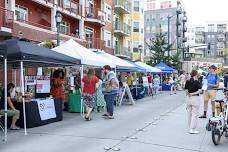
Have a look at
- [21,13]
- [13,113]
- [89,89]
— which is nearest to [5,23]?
[21,13]

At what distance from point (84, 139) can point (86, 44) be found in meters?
28.6

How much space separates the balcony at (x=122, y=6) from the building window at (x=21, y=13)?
2533 cm

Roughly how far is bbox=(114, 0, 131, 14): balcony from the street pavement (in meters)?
41.5

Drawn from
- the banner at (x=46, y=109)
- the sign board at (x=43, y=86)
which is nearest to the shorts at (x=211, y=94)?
the banner at (x=46, y=109)

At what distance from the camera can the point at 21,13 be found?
28625 millimetres

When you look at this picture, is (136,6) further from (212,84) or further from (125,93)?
(212,84)

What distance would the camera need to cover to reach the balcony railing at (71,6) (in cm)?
3469

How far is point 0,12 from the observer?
23906 mm

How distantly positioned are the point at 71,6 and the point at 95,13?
700 cm

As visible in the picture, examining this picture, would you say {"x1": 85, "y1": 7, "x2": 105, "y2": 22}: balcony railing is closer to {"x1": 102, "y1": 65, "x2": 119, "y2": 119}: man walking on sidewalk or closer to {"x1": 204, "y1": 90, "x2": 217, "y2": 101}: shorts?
{"x1": 102, "y1": 65, "x2": 119, "y2": 119}: man walking on sidewalk

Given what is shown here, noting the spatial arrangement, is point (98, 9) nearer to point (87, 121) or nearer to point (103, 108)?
point (103, 108)

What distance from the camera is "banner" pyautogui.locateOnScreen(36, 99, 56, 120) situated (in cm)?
1204

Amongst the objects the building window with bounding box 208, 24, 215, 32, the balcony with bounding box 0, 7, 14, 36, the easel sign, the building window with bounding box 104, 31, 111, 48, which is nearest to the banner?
the easel sign

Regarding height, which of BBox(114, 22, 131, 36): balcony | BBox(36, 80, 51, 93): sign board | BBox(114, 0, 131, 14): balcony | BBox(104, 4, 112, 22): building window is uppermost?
BBox(114, 0, 131, 14): balcony
